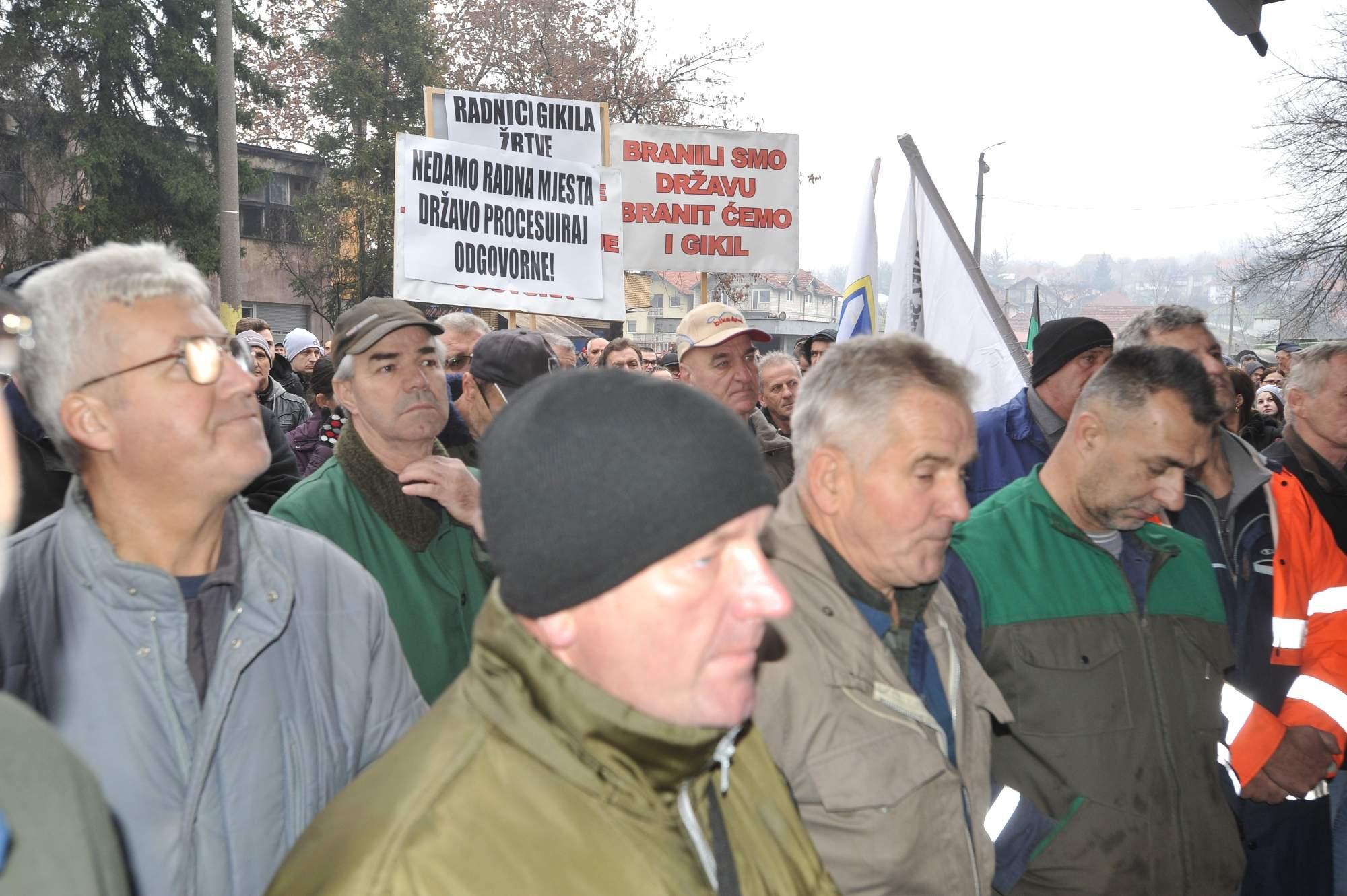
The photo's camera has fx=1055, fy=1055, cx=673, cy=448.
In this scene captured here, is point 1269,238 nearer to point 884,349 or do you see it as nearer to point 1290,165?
point 1290,165

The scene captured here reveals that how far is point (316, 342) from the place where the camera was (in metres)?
11.1

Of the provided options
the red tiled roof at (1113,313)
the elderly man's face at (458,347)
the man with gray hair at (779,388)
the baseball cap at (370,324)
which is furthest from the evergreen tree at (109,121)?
the red tiled roof at (1113,313)

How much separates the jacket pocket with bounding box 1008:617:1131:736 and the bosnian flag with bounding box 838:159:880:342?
3.66 m

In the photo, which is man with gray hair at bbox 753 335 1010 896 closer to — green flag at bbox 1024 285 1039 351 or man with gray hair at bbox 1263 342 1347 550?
man with gray hair at bbox 1263 342 1347 550

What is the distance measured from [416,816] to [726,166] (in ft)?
22.7

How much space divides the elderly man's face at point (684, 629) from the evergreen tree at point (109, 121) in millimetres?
25522

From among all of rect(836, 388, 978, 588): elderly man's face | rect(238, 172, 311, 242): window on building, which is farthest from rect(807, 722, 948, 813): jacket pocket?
rect(238, 172, 311, 242): window on building

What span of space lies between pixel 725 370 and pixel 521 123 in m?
2.46

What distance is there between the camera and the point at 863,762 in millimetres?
2172

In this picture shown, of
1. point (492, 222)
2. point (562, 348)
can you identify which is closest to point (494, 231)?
point (492, 222)

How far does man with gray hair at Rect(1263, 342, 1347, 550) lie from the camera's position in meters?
4.21

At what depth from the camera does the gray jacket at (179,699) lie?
73.5 inches

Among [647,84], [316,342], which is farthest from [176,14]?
[316,342]

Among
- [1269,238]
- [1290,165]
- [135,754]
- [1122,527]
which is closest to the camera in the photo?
[135,754]
